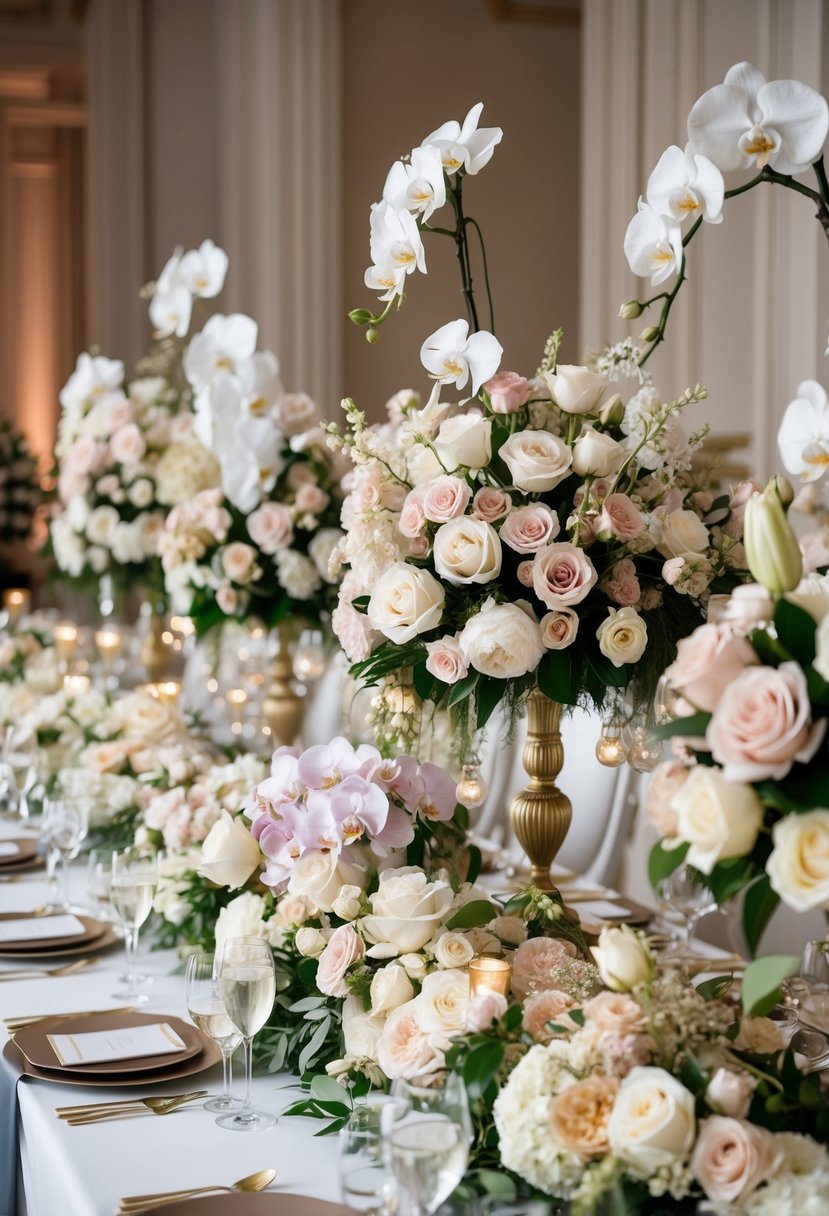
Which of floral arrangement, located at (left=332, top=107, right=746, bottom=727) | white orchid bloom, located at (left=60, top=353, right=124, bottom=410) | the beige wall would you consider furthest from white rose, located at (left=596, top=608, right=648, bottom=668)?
the beige wall

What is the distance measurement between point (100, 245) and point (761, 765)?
20.3 feet

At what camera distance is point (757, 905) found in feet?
3.35

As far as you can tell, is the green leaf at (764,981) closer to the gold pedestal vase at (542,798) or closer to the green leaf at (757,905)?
the green leaf at (757,905)

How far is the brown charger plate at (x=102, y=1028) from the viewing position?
1.50 meters

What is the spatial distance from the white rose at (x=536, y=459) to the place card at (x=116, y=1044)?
2.36ft

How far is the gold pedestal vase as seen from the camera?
5.77ft

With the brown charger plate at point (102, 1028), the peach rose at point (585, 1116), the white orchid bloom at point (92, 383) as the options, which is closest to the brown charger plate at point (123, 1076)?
the brown charger plate at point (102, 1028)

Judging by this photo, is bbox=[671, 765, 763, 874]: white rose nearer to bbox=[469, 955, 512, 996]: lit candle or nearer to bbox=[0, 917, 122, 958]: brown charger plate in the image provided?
bbox=[469, 955, 512, 996]: lit candle

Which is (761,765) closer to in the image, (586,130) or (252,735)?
(252,735)

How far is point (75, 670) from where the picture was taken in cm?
382

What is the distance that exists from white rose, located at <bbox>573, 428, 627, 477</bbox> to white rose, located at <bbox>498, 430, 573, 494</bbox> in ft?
0.05

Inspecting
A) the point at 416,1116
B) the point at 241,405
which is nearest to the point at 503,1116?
the point at 416,1116

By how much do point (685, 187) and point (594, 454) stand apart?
294 millimetres

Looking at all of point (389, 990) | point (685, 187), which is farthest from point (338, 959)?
point (685, 187)
